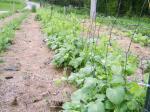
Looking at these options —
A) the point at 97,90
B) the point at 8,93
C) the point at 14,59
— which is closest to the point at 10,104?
the point at 8,93

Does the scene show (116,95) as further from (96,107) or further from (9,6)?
(9,6)

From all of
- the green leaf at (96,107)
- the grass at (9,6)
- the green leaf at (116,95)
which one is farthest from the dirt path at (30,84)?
the grass at (9,6)

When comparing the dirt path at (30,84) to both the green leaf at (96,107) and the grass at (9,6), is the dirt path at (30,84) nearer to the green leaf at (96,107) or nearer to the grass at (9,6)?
the green leaf at (96,107)

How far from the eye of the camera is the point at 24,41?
7859 millimetres

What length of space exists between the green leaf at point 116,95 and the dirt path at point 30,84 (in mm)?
1048

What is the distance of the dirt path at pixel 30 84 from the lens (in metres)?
3.43

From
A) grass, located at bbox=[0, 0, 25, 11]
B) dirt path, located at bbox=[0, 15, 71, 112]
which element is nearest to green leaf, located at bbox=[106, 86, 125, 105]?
dirt path, located at bbox=[0, 15, 71, 112]

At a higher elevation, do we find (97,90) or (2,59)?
(97,90)

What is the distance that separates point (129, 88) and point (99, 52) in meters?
1.60

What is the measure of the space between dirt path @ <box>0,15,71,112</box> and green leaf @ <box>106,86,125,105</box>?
1.05 metres

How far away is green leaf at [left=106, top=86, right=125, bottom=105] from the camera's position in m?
2.37

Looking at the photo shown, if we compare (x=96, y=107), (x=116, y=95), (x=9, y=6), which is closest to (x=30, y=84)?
(x=96, y=107)

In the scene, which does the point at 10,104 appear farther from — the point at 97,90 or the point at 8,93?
the point at 97,90

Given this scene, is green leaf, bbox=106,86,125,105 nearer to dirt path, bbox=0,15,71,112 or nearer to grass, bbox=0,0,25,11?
dirt path, bbox=0,15,71,112
